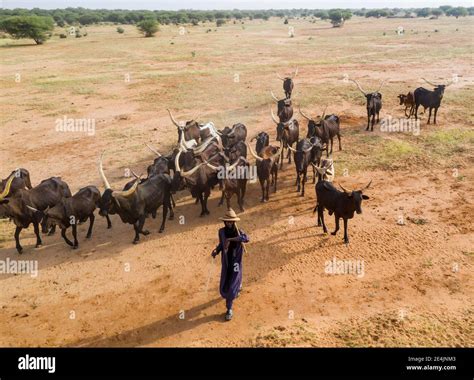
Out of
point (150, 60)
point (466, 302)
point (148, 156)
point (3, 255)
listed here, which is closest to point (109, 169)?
point (148, 156)

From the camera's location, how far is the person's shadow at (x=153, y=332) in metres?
7.21

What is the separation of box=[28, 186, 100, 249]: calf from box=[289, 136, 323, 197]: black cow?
5.62 meters

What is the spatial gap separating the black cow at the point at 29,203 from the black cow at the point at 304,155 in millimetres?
6558

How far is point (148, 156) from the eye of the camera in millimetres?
15586

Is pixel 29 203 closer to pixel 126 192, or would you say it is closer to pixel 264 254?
pixel 126 192

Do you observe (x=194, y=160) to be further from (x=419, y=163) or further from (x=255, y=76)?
(x=255, y=76)

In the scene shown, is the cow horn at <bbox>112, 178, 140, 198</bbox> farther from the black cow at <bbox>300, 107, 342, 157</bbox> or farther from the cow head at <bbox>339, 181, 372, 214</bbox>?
the black cow at <bbox>300, 107, 342, 157</bbox>

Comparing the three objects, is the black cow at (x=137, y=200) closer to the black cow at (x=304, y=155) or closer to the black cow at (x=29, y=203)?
the black cow at (x=29, y=203)

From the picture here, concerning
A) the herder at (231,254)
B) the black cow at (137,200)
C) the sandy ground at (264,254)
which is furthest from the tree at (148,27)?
the herder at (231,254)

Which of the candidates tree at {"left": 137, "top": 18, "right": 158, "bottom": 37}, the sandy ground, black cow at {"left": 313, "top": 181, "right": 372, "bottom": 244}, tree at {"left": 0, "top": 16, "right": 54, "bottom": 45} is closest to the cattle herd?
black cow at {"left": 313, "top": 181, "right": 372, "bottom": 244}

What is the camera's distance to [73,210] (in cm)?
994

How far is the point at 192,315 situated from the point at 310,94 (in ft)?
59.4

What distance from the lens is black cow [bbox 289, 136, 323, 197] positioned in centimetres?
1194
